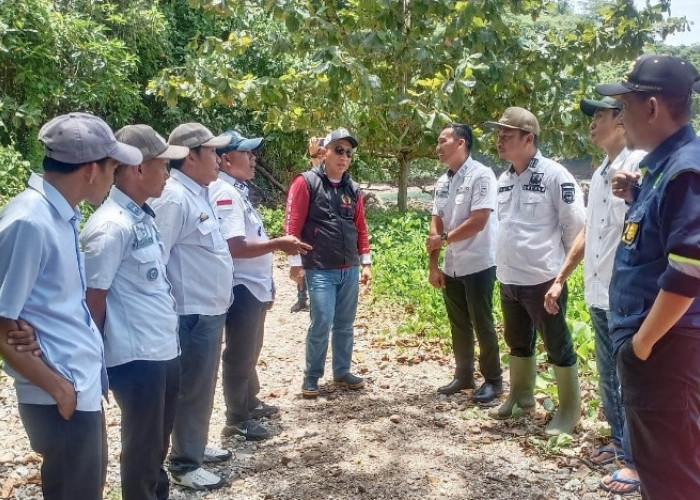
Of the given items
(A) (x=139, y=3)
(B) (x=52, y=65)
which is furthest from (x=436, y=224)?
(A) (x=139, y=3)

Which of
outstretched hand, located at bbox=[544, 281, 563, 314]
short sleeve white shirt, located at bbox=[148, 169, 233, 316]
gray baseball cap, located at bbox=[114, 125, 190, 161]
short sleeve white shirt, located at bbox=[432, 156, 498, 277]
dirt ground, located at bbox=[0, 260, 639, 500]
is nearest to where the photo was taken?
gray baseball cap, located at bbox=[114, 125, 190, 161]

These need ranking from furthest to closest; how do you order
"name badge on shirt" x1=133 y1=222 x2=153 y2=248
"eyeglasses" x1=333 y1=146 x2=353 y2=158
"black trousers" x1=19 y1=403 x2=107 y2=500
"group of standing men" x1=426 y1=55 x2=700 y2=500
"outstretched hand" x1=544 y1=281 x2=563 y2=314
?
"eyeglasses" x1=333 y1=146 x2=353 y2=158, "outstretched hand" x1=544 y1=281 x2=563 y2=314, "name badge on shirt" x1=133 y1=222 x2=153 y2=248, "group of standing men" x1=426 y1=55 x2=700 y2=500, "black trousers" x1=19 y1=403 x2=107 y2=500

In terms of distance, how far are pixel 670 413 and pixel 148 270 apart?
2.12 m

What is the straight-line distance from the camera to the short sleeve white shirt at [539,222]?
13.8 feet

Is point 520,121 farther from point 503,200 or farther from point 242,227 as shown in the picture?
point 242,227

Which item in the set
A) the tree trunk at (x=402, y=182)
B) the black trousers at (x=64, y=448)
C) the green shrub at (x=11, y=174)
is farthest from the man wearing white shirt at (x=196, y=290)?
the tree trunk at (x=402, y=182)

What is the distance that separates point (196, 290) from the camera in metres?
3.62

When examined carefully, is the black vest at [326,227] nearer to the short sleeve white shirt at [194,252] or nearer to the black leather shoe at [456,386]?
the black leather shoe at [456,386]

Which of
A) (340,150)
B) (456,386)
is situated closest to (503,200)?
(340,150)

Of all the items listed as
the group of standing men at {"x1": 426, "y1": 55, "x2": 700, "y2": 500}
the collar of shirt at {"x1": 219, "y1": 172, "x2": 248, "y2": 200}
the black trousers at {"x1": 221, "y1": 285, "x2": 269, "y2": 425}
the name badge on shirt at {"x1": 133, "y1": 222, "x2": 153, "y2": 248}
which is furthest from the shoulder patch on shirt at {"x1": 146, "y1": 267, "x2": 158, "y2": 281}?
the group of standing men at {"x1": 426, "y1": 55, "x2": 700, "y2": 500}

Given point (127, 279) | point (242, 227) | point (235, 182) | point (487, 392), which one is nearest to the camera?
point (127, 279)

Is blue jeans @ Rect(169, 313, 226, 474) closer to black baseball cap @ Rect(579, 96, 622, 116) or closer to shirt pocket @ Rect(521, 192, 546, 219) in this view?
shirt pocket @ Rect(521, 192, 546, 219)

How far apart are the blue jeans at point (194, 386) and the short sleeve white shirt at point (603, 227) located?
2013 mm

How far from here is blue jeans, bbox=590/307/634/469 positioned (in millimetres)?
3676
